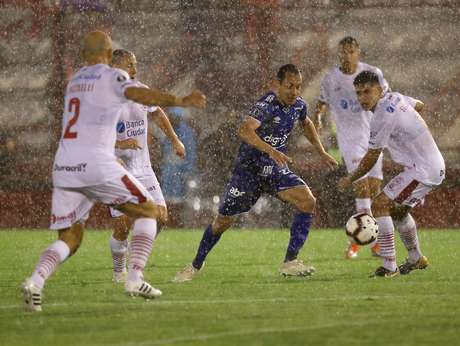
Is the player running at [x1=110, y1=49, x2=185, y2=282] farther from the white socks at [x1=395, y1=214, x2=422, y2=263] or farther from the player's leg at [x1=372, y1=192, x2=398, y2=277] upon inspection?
the white socks at [x1=395, y1=214, x2=422, y2=263]

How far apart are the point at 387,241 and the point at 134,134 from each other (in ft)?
7.91

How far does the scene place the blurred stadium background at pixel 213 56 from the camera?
74.0ft

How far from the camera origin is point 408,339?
7848mm

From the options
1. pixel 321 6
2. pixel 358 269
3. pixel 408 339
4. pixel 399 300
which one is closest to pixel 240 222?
pixel 321 6

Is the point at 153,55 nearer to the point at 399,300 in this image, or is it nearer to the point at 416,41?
the point at 416,41

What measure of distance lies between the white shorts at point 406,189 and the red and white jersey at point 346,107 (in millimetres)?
2764

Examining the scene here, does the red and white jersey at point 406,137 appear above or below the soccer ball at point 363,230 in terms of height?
above

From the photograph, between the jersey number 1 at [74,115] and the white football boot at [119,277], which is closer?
the jersey number 1 at [74,115]

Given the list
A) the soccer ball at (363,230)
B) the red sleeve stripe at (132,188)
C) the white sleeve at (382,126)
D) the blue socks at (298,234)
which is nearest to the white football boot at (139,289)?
the red sleeve stripe at (132,188)

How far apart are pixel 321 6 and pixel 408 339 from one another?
1690 centimetres

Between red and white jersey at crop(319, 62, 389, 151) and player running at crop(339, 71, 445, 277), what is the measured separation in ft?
8.32

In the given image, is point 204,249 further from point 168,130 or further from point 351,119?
point 351,119

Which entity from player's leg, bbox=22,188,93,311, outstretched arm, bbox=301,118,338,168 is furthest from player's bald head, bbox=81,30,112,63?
outstretched arm, bbox=301,118,338,168

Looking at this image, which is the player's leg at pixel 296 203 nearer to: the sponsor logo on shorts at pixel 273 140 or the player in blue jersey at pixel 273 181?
the player in blue jersey at pixel 273 181
